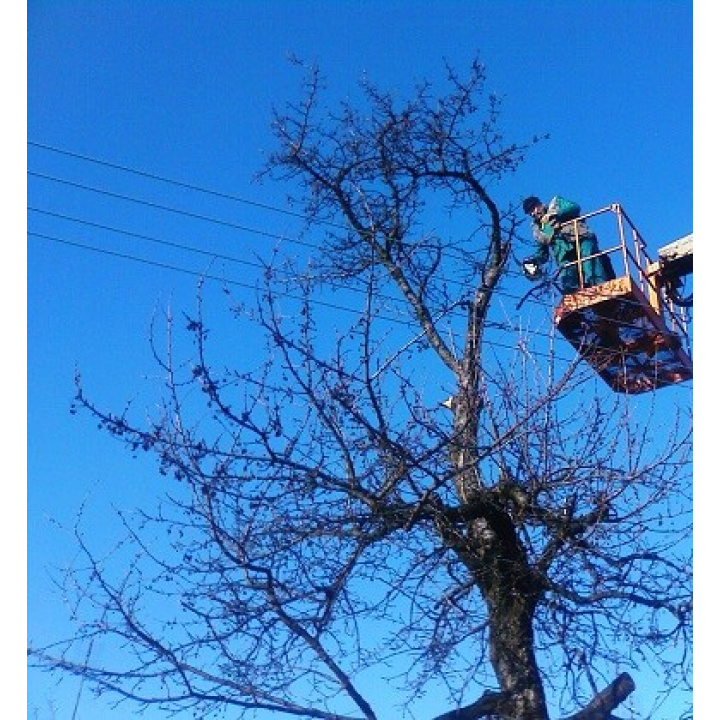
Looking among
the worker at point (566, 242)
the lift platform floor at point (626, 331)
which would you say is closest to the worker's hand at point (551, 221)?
the worker at point (566, 242)

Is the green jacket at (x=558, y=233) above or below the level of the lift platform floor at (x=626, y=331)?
above

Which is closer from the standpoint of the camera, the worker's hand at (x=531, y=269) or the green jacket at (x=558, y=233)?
the worker's hand at (x=531, y=269)

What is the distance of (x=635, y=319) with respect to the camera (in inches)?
→ 344

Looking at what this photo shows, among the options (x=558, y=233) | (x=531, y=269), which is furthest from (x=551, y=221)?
(x=531, y=269)

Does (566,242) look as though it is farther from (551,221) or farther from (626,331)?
(626,331)

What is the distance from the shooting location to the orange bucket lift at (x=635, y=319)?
801cm

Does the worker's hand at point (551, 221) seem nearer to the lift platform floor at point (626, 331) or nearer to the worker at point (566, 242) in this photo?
the worker at point (566, 242)

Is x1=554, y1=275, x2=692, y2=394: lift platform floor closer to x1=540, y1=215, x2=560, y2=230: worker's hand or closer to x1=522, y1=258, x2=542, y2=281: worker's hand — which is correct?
x1=522, y1=258, x2=542, y2=281: worker's hand

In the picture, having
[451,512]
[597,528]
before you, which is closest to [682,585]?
[597,528]
